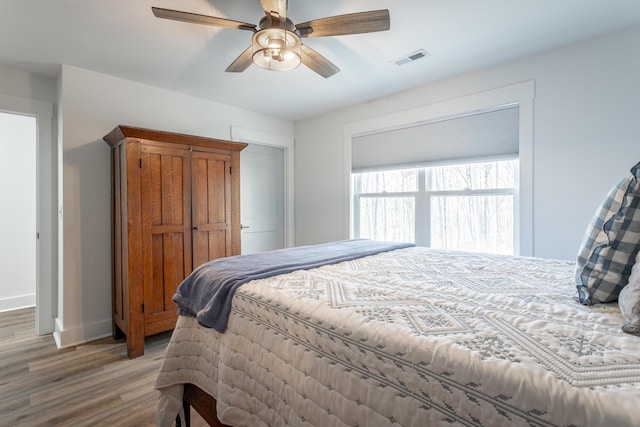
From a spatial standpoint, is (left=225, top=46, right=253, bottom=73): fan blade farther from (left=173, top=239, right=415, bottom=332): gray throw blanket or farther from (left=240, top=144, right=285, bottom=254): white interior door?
(left=240, top=144, right=285, bottom=254): white interior door

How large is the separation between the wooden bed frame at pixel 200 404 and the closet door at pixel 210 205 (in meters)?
1.45

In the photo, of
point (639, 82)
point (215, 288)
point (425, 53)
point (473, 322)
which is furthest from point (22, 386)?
point (639, 82)

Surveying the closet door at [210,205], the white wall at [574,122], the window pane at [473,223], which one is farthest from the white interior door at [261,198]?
the white wall at [574,122]

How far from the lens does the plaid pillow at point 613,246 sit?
96cm

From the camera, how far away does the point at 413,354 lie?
2.47ft

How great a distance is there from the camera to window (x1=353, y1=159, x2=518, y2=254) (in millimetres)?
2812

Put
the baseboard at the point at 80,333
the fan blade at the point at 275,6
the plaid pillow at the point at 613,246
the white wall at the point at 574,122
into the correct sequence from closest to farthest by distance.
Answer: the plaid pillow at the point at 613,246
the fan blade at the point at 275,6
the white wall at the point at 574,122
the baseboard at the point at 80,333

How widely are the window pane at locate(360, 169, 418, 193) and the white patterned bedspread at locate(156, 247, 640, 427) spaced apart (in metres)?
1.96

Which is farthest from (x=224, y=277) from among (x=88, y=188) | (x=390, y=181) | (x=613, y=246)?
(x=390, y=181)

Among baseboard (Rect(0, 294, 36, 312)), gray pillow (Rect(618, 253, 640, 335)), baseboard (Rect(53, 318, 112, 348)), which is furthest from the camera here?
baseboard (Rect(0, 294, 36, 312))

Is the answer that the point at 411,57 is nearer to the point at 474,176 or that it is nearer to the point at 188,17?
the point at 474,176

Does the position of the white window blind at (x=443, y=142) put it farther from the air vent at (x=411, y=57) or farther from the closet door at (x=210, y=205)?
the closet door at (x=210, y=205)

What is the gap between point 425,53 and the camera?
248cm

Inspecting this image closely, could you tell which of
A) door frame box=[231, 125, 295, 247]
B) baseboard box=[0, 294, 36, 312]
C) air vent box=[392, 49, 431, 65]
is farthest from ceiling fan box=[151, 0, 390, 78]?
baseboard box=[0, 294, 36, 312]
